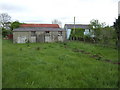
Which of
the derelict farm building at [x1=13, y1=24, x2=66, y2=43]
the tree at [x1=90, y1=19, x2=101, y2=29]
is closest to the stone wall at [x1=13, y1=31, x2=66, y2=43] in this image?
the derelict farm building at [x1=13, y1=24, x2=66, y2=43]

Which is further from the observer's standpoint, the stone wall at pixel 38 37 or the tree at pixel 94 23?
the tree at pixel 94 23

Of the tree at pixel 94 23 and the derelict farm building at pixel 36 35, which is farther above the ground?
the tree at pixel 94 23

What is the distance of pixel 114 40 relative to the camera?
12891 mm

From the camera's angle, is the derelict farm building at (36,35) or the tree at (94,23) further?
the tree at (94,23)

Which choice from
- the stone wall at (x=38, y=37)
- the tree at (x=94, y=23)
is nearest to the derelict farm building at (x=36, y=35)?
the stone wall at (x=38, y=37)

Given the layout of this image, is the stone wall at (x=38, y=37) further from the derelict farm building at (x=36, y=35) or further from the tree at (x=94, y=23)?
the tree at (x=94, y=23)

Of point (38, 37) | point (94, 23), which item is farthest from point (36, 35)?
point (94, 23)

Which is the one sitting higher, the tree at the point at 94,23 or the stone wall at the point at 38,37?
the tree at the point at 94,23

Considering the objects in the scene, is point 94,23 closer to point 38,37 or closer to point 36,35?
point 38,37

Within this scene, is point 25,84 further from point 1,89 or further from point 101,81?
point 101,81

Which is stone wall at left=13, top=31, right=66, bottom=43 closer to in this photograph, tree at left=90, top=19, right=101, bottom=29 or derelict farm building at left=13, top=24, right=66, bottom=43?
derelict farm building at left=13, top=24, right=66, bottom=43

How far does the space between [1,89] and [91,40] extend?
705 inches

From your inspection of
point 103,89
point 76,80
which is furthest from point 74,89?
point 103,89

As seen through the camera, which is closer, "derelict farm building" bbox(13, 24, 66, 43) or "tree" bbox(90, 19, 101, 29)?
"derelict farm building" bbox(13, 24, 66, 43)
